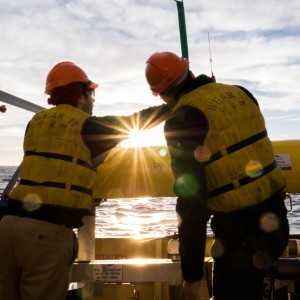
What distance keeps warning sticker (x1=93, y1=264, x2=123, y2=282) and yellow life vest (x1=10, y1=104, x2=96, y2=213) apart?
0.76m

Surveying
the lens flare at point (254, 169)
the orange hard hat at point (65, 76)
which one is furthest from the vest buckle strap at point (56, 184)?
the lens flare at point (254, 169)

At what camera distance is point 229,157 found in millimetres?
2041

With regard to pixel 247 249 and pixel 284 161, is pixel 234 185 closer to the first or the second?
pixel 247 249

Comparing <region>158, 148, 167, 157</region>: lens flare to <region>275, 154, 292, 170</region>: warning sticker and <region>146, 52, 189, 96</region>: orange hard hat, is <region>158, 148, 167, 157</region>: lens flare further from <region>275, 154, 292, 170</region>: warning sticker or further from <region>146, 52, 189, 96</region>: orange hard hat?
<region>146, 52, 189, 96</region>: orange hard hat

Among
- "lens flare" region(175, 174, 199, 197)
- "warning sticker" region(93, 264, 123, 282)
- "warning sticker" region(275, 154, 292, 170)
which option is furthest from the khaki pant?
"warning sticker" region(275, 154, 292, 170)

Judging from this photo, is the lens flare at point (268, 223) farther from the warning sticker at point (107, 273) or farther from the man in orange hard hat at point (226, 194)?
the warning sticker at point (107, 273)

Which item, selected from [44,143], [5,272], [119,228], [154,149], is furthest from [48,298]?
[119,228]

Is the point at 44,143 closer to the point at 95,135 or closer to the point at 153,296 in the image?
the point at 95,135

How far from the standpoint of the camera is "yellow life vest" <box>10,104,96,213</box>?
8.05ft

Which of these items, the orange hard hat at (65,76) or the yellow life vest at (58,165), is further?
the orange hard hat at (65,76)

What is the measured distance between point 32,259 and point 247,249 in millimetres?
1140

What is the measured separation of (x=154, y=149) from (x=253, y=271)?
1.71m

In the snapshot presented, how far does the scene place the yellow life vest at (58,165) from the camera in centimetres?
246

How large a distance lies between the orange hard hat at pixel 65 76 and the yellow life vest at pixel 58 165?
9.8 inches
